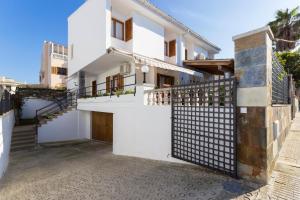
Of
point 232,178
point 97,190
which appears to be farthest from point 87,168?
point 232,178

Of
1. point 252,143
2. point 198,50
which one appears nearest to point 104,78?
point 198,50

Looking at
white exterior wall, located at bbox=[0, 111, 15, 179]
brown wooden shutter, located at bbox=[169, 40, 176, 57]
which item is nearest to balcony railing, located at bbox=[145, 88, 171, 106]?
white exterior wall, located at bbox=[0, 111, 15, 179]

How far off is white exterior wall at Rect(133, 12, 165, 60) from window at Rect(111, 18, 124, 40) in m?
1.45

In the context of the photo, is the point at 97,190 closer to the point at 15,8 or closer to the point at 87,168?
the point at 87,168

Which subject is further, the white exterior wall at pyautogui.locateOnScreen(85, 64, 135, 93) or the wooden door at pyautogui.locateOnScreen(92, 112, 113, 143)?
the wooden door at pyautogui.locateOnScreen(92, 112, 113, 143)

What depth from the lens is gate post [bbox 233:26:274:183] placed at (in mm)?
6723

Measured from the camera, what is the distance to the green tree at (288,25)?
34.8 meters

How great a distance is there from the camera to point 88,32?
59.2 ft

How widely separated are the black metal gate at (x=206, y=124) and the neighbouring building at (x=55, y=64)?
114 feet

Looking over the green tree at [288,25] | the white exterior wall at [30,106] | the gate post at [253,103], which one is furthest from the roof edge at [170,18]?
the green tree at [288,25]

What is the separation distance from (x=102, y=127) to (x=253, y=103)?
1565 cm

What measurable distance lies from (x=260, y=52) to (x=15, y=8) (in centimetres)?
2874

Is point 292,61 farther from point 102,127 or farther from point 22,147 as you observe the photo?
point 22,147

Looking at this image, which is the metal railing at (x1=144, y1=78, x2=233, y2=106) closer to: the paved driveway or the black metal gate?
the black metal gate
